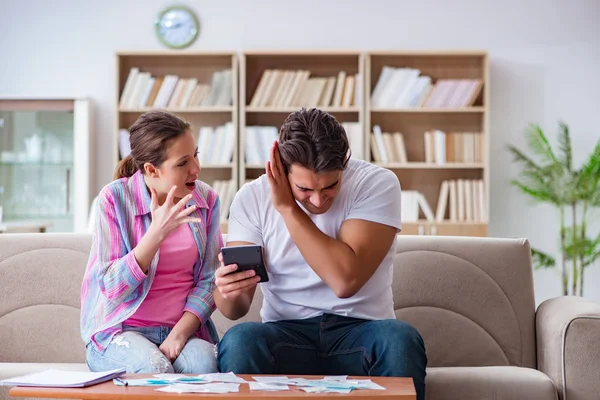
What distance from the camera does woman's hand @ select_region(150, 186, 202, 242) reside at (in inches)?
82.7

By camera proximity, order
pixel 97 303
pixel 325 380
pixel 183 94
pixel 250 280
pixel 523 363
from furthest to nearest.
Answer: pixel 183 94, pixel 523 363, pixel 97 303, pixel 250 280, pixel 325 380

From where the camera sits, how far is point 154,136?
2.24 metres

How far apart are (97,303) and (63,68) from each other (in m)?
3.75

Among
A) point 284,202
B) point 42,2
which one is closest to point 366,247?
point 284,202

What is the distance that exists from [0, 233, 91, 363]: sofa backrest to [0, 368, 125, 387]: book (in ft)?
2.63

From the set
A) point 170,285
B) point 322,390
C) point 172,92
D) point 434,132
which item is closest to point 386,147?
point 434,132

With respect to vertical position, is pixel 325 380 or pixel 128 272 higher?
pixel 128 272

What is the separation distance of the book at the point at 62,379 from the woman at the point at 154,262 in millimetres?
304

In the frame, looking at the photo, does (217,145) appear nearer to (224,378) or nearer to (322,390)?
(224,378)

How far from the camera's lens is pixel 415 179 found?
543 centimetres

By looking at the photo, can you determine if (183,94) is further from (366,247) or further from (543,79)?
(366,247)

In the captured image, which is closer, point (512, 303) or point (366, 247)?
point (366, 247)

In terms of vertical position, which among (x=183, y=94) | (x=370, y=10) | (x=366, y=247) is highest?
(x=370, y=10)

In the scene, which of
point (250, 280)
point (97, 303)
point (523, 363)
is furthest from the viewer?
point (523, 363)
